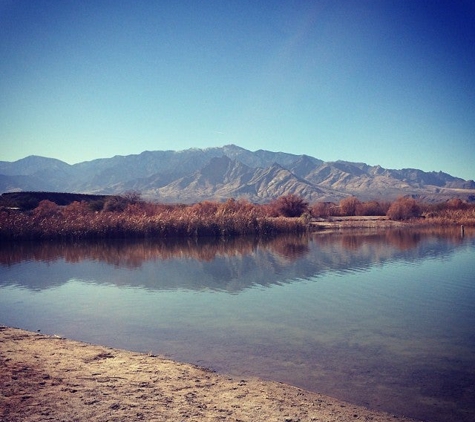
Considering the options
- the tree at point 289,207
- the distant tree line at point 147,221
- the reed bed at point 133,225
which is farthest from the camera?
the tree at point 289,207

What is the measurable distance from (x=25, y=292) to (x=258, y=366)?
10.7 meters

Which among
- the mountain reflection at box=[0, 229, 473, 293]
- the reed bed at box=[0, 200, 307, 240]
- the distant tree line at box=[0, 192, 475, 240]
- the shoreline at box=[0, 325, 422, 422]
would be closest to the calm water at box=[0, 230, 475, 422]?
the mountain reflection at box=[0, 229, 473, 293]

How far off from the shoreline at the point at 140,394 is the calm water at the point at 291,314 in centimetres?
68

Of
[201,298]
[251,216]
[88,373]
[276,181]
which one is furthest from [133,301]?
[276,181]

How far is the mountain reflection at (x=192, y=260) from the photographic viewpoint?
659 inches

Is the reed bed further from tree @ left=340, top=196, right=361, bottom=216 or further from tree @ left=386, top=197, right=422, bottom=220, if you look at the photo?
tree @ left=340, top=196, right=361, bottom=216

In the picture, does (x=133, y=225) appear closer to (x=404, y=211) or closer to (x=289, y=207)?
(x=289, y=207)

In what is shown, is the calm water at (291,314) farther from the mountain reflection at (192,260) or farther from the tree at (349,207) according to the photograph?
the tree at (349,207)

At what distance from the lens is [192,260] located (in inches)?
875

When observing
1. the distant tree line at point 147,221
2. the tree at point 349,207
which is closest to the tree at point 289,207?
the distant tree line at point 147,221

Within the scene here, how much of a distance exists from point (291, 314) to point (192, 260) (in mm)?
11609

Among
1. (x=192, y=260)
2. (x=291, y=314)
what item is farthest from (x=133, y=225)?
(x=291, y=314)

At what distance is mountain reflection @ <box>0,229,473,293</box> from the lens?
1675cm

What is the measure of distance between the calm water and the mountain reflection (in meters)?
0.11
